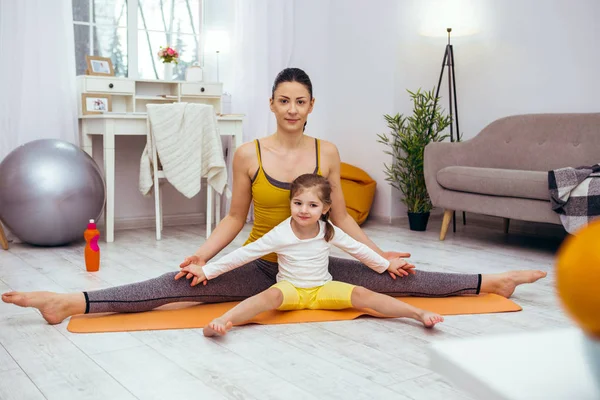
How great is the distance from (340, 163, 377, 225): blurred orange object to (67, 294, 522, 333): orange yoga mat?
6.80ft

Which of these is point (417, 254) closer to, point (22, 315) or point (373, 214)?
point (373, 214)

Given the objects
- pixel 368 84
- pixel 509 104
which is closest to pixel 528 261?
pixel 509 104

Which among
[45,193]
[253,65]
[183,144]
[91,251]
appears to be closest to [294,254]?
[91,251]

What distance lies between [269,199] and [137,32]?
2.68 meters

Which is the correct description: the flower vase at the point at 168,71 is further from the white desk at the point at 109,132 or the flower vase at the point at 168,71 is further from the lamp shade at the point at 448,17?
the lamp shade at the point at 448,17

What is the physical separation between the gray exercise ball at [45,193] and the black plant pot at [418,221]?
1.96 m

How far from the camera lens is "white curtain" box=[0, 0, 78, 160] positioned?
358cm

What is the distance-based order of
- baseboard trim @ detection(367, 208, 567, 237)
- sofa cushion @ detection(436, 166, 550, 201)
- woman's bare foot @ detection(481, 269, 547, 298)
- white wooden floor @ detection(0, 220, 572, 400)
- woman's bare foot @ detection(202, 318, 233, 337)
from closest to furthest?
white wooden floor @ detection(0, 220, 572, 400), woman's bare foot @ detection(202, 318, 233, 337), woman's bare foot @ detection(481, 269, 547, 298), sofa cushion @ detection(436, 166, 550, 201), baseboard trim @ detection(367, 208, 567, 237)

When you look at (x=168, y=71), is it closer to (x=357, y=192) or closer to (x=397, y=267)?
(x=357, y=192)

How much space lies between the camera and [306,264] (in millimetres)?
2062

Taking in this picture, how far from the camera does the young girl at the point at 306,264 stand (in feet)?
6.58

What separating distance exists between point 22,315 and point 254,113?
265 centimetres

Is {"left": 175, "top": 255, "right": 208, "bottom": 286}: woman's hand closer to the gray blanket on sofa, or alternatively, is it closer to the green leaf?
the gray blanket on sofa

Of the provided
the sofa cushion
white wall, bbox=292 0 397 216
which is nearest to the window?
white wall, bbox=292 0 397 216
